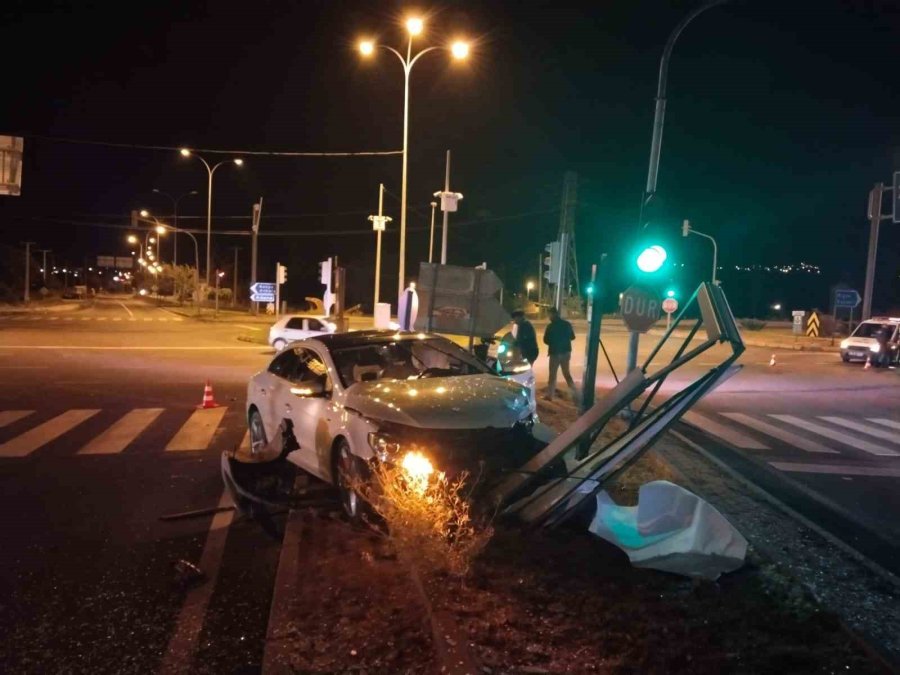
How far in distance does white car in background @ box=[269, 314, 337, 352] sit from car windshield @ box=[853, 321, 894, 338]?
17500 mm

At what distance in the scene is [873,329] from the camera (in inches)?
995

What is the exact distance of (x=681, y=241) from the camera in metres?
8.34

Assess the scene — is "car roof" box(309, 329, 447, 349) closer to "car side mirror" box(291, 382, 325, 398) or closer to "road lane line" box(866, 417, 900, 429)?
"car side mirror" box(291, 382, 325, 398)

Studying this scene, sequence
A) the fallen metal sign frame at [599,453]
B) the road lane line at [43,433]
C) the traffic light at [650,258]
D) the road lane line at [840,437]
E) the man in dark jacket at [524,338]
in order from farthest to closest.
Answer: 1. the man in dark jacket at [524,338]
2. the road lane line at [840,437]
3. the road lane line at [43,433]
4. the traffic light at [650,258]
5. the fallen metal sign frame at [599,453]

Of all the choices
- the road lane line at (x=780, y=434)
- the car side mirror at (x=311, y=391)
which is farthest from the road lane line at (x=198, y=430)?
the road lane line at (x=780, y=434)

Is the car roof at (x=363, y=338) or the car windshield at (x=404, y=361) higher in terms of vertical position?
the car roof at (x=363, y=338)

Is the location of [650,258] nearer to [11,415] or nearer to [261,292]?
[11,415]

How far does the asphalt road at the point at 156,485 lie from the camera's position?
4.32m

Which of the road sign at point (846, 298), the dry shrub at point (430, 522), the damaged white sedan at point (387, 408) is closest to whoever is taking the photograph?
the dry shrub at point (430, 522)

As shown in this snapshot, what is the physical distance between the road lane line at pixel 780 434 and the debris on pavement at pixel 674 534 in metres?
6.31

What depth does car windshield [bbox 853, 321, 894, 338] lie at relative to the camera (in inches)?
970

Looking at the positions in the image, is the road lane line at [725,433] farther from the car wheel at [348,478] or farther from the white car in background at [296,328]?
the white car in background at [296,328]

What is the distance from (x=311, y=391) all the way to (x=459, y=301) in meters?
7.90

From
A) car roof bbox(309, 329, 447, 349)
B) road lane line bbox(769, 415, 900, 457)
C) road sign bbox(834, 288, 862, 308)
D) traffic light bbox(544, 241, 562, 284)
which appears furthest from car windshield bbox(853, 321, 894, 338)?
car roof bbox(309, 329, 447, 349)
